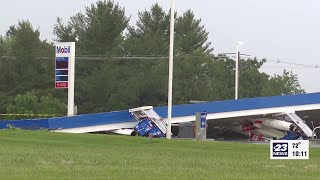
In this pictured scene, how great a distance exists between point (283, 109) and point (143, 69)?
27398 millimetres

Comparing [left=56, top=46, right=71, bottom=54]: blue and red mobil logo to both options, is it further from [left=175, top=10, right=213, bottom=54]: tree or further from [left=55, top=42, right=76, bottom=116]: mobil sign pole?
[left=175, top=10, right=213, bottom=54]: tree

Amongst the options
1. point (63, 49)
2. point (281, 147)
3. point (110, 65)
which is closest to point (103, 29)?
point (110, 65)

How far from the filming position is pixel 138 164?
17219 mm

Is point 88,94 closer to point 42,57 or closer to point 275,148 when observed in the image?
point 42,57

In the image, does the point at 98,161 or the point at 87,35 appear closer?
the point at 98,161

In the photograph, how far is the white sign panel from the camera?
1731 centimetres

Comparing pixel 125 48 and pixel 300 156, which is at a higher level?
pixel 125 48

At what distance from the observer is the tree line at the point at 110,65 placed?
7025cm

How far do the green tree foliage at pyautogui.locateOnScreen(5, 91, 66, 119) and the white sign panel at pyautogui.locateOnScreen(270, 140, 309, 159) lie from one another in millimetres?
47062

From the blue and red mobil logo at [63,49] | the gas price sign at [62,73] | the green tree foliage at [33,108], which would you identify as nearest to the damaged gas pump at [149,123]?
the gas price sign at [62,73]

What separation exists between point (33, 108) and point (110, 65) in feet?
36.8

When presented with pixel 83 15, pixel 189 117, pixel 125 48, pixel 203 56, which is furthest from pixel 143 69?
pixel 189 117

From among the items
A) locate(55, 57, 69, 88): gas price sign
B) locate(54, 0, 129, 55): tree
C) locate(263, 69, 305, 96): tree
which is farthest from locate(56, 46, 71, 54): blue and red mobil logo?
locate(263, 69, 305, 96): tree

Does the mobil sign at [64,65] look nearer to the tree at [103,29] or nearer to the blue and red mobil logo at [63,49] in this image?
the blue and red mobil logo at [63,49]
